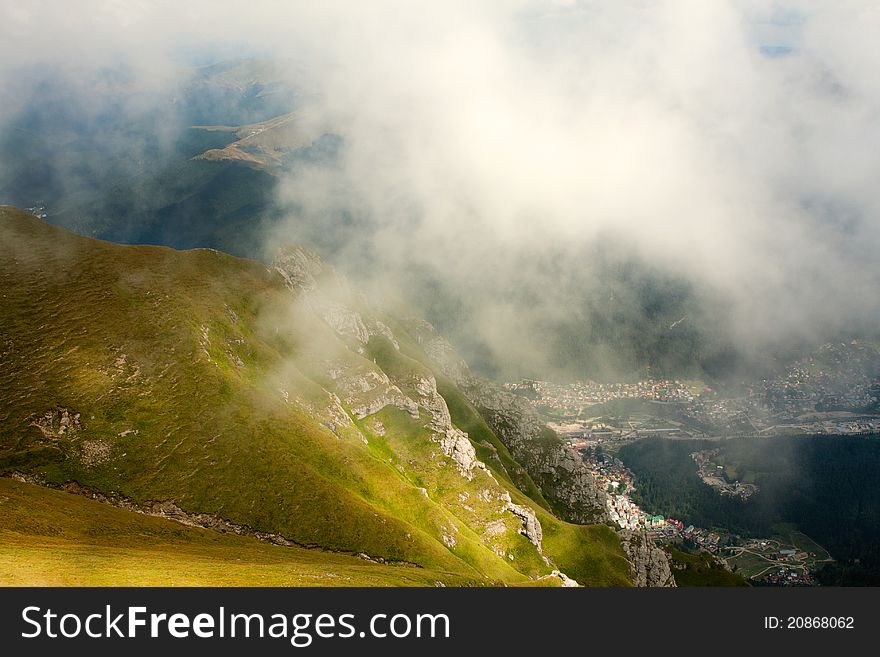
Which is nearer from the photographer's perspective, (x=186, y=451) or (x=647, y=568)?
(x=186, y=451)

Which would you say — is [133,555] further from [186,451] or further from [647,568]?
[647,568]

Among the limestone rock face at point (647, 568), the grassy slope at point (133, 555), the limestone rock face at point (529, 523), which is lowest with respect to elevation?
the limestone rock face at point (647, 568)

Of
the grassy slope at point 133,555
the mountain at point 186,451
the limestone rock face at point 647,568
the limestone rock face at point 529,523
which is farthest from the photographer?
the limestone rock face at point 647,568

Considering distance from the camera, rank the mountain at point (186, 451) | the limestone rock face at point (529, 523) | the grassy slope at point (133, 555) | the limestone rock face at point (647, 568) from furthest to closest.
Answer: the limestone rock face at point (647, 568), the limestone rock face at point (529, 523), the mountain at point (186, 451), the grassy slope at point (133, 555)

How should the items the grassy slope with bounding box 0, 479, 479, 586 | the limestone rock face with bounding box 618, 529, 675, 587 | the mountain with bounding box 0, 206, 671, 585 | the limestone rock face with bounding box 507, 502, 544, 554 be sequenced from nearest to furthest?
the grassy slope with bounding box 0, 479, 479, 586 < the mountain with bounding box 0, 206, 671, 585 < the limestone rock face with bounding box 507, 502, 544, 554 < the limestone rock face with bounding box 618, 529, 675, 587

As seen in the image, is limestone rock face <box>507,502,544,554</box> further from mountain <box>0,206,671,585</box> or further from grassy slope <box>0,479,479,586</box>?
grassy slope <box>0,479,479,586</box>

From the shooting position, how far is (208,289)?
191500 mm

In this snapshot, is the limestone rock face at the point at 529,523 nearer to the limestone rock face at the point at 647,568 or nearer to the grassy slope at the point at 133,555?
the limestone rock face at the point at 647,568

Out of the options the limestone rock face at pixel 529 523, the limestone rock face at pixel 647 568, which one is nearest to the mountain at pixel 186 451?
the limestone rock face at pixel 529 523

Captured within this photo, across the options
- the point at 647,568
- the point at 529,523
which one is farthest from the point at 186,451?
the point at 647,568

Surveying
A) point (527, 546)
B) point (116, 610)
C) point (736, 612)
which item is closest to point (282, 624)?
point (116, 610)

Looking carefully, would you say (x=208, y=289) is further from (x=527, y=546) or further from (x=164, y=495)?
(x=527, y=546)

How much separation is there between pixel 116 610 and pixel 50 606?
15.5ft

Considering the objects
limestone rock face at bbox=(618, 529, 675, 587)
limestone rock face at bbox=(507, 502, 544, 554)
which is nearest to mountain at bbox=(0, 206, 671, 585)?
limestone rock face at bbox=(507, 502, 544, 554)
